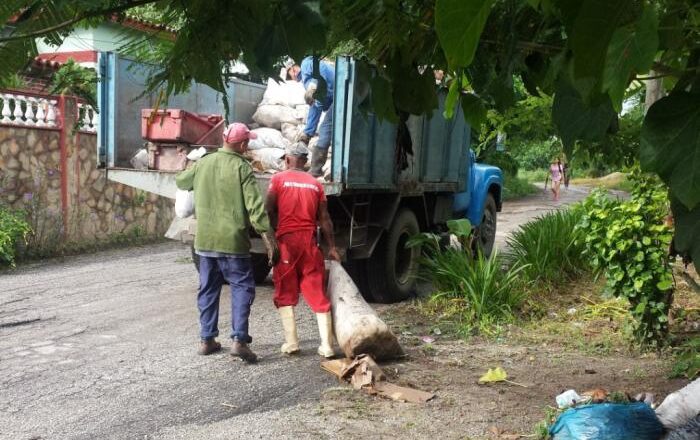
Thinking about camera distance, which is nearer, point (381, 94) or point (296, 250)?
point (381, 94)

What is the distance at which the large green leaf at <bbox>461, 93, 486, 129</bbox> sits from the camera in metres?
2.03

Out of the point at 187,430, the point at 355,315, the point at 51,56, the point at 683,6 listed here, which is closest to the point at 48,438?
the point at 187,430

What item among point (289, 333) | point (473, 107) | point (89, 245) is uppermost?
point (473, 107)

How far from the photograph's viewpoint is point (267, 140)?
7770 millimetres

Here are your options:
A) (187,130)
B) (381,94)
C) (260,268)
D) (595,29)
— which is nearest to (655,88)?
(381,94)

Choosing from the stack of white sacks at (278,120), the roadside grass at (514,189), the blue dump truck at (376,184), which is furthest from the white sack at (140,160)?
the roadside grass at (514,189)

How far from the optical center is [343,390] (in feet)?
15.7

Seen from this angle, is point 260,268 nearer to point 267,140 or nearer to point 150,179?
point 267,140

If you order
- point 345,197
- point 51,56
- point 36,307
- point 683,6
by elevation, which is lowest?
point 36,307

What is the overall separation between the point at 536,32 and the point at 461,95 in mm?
244

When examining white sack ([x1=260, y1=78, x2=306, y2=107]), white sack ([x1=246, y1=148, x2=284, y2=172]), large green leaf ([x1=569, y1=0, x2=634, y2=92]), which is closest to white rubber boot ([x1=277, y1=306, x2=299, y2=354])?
white sack ([x1=246, y1=148, x2=284, y2=172])

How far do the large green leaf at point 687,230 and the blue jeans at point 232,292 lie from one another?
169 inches

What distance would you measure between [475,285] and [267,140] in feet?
8.24

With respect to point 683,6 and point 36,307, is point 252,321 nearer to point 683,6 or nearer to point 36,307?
point 36,307
